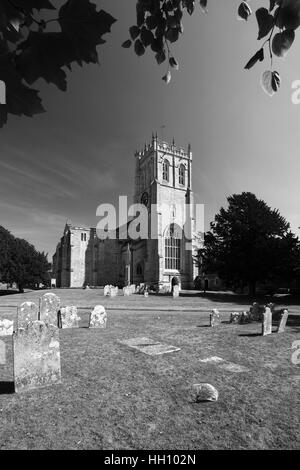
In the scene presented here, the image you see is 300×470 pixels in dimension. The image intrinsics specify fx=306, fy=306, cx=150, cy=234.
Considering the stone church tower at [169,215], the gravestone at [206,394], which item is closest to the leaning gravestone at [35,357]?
the gravestone at [206,394]

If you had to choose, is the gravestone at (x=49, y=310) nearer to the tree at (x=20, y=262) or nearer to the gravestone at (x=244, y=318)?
the gravestone at (x=244, y=318)

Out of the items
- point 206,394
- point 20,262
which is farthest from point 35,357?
point 20,262

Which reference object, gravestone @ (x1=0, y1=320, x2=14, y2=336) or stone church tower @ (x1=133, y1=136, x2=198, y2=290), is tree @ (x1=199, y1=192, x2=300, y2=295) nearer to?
stone church tower @ (x1=133, y1=136, x2=198, y2=290)

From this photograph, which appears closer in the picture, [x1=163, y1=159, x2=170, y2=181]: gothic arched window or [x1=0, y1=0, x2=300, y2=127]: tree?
[x1=0, y1=0, x2=300, y2=127]: tree

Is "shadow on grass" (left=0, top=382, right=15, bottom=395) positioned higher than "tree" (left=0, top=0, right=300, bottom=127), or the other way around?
"tree" (left=0, top=0, right=300, bottom=127)

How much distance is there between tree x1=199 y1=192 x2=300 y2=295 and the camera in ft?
103

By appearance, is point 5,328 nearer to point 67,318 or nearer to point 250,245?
point 67,318

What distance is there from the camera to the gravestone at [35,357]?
6203mm

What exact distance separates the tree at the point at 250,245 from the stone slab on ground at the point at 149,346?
2389 cm

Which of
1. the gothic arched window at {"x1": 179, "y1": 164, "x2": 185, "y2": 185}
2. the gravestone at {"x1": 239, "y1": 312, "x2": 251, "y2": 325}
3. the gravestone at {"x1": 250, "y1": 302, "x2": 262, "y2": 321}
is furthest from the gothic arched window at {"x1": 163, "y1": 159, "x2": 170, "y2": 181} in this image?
the gravestone at {"x1": 239, "y1": 312, "x2": 251, "y2": 325}

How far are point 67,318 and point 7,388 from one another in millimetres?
6704

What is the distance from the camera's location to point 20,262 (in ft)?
150

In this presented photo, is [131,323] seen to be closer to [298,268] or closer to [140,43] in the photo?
[140,43]

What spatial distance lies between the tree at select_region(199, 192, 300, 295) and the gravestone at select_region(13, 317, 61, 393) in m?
28.0
